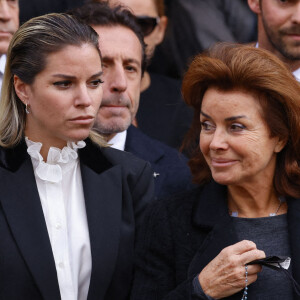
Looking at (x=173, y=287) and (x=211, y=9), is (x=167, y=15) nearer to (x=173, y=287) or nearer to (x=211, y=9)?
(x=211, y=9)

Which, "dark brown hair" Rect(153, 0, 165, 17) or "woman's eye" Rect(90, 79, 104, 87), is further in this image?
"dark brown hair" Rect(153, 0, 165, 17)

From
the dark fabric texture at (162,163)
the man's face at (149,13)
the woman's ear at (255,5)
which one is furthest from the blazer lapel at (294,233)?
the man's face at (149,13)

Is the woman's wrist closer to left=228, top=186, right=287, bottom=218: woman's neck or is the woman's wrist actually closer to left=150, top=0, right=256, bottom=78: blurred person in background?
left=228, top=186, right=287, bottom=218: woman's neck

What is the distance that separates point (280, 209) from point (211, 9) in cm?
238

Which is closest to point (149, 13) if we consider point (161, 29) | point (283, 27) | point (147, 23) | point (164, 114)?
point (147, 23)

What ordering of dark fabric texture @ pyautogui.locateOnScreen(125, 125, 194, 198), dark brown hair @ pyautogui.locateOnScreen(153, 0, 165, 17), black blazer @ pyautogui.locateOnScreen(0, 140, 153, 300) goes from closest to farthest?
black blazer @ pyautogui.locateOnScreen(0, 140, 153, 300) → dark fabric texture @ pyautogui.locateOnScreen(125, 125, 194, 198) → dark brown hair @ pyautogui.locateOnScreen(153, 0, 165, 17)

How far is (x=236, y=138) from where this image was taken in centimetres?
340

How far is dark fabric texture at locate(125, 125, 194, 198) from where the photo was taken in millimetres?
4162

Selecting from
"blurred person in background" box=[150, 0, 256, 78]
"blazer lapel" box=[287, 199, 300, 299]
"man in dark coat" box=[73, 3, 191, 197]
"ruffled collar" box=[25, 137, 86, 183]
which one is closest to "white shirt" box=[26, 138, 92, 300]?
"ruffled collar" box=[25, 137, 86, 183]

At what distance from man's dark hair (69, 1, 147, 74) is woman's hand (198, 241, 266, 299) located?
1675mm

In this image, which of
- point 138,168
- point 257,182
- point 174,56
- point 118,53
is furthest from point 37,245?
point 174,56

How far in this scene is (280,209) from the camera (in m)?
3.55

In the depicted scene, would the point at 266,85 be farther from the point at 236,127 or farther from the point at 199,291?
the point at 199,291

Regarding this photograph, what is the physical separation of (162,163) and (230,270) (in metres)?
1.21
